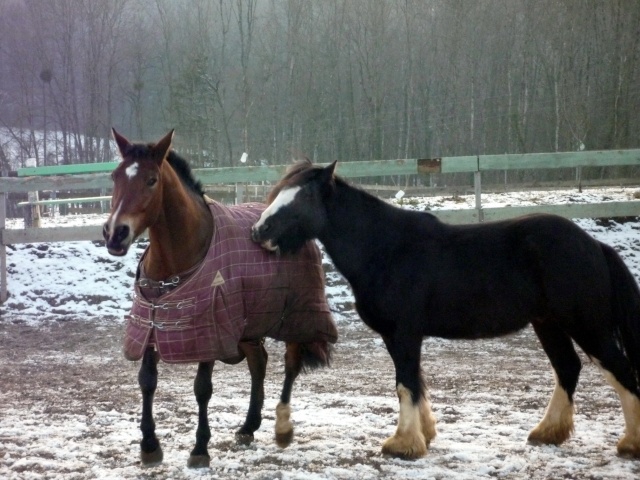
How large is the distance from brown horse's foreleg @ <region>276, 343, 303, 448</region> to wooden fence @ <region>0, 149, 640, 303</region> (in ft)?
17.0

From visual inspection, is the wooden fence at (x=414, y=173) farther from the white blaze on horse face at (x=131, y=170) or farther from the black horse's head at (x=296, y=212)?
the white blaze on horse face at (x=131, y=170)

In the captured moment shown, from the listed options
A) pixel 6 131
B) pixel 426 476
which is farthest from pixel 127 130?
pixel 426 476

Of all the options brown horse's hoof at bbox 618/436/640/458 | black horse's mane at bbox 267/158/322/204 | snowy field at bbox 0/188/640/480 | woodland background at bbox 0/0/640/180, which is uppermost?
woodland background at bbox 0/0/640/180

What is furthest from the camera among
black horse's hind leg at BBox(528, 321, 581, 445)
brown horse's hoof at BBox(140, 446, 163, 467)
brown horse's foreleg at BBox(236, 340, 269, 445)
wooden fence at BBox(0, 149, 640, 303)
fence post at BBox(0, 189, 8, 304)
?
wooden fence at BBox(0, 149, 640, 303)

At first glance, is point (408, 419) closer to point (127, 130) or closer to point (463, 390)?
point (463, 390)

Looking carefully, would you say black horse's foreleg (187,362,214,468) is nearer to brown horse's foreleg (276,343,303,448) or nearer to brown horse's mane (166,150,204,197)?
brown horse's foreleg (276,343,303,448)

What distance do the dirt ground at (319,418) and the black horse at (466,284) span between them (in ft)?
0.87

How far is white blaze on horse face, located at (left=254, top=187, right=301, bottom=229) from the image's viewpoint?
4.03 m

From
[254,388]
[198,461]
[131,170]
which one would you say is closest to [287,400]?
[254,388]

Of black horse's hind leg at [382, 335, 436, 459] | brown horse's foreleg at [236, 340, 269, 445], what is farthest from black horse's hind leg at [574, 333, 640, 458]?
brown horse's foreleg at [236, 340, 269, 445]

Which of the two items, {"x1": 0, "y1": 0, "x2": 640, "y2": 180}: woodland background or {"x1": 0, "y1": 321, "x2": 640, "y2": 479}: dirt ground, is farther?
{"x1": 0, "y1": 0, "x2": 640, "y2": 180}: woodland background

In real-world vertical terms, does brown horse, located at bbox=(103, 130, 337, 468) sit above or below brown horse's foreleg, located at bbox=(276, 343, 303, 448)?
above

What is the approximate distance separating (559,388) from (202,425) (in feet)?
7.64

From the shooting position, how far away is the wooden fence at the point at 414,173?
963 cm
